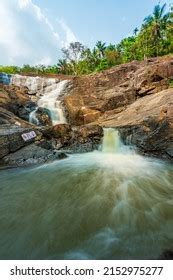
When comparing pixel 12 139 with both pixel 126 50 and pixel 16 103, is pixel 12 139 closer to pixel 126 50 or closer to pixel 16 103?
pixel 16 103

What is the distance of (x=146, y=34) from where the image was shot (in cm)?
3127

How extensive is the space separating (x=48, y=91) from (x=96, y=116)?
675 centimetres

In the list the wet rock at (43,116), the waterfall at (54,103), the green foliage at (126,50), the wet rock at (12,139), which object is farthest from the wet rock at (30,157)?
the green foliage at (126,50)

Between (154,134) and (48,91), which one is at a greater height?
(48,91)

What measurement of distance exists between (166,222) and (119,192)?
153 centimetres

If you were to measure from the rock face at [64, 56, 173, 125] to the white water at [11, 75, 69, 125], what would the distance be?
882 mm

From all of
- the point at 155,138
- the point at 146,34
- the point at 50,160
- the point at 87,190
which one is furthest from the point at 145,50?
the point at 87,190

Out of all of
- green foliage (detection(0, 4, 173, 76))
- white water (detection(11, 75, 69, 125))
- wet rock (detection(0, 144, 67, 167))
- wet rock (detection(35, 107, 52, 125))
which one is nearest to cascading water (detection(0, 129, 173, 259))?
wet rock (detection(0, 144, 67, 167))

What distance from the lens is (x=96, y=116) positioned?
715 inches

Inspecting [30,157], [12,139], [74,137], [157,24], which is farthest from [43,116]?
[157,24]

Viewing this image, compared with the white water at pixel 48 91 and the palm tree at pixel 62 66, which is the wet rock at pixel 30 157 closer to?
the white water at pixel 48 91

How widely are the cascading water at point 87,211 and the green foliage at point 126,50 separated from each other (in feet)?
82.1

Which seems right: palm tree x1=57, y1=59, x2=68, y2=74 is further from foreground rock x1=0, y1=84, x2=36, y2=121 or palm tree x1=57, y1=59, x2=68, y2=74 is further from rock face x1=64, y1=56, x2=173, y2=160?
foreground rock x1=0, y1=84, x2=36, y2=121

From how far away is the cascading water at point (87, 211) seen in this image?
3748 millimetres
